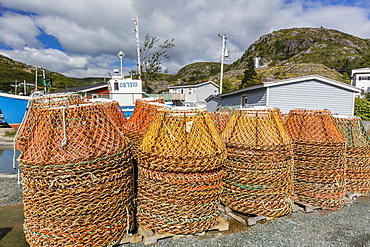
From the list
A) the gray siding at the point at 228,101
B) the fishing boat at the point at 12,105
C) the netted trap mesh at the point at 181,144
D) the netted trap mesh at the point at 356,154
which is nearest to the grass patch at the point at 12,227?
the netted trap mesh at the point at 181,144

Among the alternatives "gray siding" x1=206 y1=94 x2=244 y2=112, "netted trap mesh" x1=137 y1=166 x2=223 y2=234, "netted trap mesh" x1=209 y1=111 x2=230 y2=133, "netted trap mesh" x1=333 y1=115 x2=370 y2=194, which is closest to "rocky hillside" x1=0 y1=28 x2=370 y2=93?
"gray siding" x1=206 y1=94 x2=244 y2=112

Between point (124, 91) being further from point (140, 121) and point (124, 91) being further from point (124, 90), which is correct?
point (140, 121)

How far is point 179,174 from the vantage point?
357 centimetres

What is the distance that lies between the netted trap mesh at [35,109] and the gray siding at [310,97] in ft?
49.1

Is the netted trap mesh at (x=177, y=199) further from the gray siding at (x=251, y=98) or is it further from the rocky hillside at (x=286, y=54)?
the rocky hillside at (x=286, y=54)

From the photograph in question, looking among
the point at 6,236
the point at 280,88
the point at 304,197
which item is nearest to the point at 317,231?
the point at 304,197

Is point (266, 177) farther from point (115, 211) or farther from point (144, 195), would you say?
point (115, 211)

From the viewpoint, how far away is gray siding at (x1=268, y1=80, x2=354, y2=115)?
16.5 metres

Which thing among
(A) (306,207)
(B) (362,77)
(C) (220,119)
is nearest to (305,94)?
(C) (220,119)

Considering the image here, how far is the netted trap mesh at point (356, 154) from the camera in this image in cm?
586

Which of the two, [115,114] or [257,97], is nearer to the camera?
[115,114]

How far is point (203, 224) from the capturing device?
12.5 feet

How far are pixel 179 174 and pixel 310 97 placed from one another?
55.0ft

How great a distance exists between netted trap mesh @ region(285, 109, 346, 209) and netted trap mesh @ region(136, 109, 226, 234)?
2.28 metres
